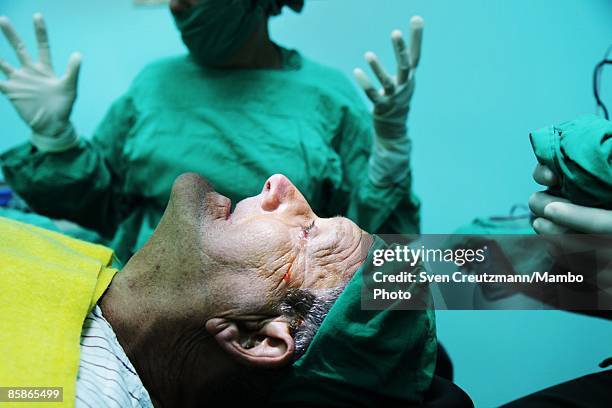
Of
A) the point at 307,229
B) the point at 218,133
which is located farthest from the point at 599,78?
the point at 218,133

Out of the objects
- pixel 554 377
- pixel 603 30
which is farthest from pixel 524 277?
pixel 603 30

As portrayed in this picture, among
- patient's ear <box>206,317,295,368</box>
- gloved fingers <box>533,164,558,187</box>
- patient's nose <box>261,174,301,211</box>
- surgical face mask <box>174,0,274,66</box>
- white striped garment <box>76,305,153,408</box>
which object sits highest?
surgical face mask <box>174,0,274,66</box>

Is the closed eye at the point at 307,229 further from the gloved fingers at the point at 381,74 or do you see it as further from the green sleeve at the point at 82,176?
the green sleeve at the point at 82,176

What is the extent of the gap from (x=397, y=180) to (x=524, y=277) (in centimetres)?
86

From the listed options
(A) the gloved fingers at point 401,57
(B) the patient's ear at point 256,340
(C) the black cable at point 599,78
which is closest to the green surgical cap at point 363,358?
(B) the patient's ear at point 256,340

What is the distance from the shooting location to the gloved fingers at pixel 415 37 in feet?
5.98

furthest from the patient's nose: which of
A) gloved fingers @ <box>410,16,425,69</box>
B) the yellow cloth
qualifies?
gloved fingers @ <box>410,16,425,69</box>

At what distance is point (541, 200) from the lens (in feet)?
3.59

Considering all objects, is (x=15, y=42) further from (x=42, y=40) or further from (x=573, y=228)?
(x=573, y=228)

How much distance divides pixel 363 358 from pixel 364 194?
2.96 ft

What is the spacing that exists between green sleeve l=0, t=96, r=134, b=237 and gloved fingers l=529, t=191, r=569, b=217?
4.13 feet

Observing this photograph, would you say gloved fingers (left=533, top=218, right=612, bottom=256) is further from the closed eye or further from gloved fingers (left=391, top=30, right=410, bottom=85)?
gloved fingers (left=391, top=30, right=410, bottom=85)

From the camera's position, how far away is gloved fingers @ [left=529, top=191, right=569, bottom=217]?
1074mm

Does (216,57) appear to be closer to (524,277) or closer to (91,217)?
(91,217)
